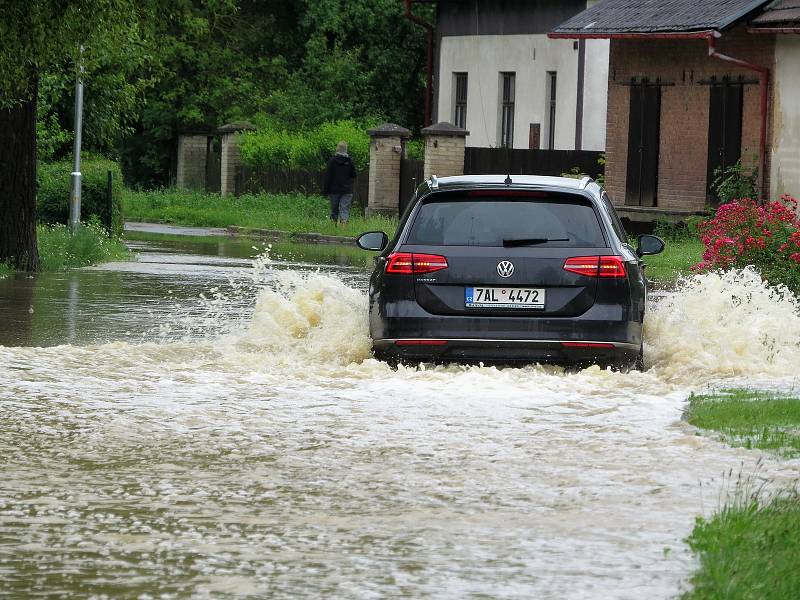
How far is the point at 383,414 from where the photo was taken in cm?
1123

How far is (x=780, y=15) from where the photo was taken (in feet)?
103

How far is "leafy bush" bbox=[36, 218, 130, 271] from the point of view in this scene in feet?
80.1

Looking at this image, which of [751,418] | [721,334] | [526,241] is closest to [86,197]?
[721,334]

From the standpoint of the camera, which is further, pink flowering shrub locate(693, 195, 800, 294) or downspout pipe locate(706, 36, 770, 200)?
downspout pipe locate(706, 36, 770, 200)

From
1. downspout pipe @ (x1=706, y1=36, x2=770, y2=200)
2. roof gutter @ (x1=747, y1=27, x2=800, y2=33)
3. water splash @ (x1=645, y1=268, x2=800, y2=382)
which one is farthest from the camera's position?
downspout pipe @ (x1=706, y1=36, x2=770, y2=200)

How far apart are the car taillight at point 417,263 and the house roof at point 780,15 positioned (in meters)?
20.0

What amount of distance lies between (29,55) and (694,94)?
17.9 metres

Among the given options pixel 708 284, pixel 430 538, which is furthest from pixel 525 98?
pixel 430 538

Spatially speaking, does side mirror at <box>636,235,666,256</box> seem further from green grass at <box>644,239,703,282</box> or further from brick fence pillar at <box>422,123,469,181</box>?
brick fence pillar at <box>422,123,469,181</box>

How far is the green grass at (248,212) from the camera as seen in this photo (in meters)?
39.1

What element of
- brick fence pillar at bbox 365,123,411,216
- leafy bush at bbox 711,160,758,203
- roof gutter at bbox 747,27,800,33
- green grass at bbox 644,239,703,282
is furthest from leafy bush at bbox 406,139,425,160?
roof gutter at bbox 747,27,800,33

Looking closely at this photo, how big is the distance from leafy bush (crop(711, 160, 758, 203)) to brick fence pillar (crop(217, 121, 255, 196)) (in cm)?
1997

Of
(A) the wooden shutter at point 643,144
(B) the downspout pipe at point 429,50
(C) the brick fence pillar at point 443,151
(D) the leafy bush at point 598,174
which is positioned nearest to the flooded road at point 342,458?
(A) the wooden shutter at point 643,144

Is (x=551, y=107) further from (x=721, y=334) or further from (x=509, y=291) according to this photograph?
(x=509, y=291)
